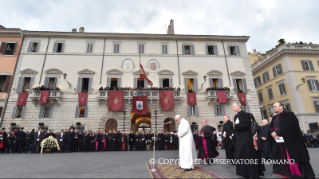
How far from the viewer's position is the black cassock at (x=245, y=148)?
14.6 ft

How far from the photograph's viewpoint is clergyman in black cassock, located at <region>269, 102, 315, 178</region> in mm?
4207

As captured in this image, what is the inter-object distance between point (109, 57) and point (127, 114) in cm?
820

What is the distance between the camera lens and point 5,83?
68.1ft

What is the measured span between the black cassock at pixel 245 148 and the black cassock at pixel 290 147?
0.67 m

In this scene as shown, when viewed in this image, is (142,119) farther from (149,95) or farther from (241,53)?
(241,53)

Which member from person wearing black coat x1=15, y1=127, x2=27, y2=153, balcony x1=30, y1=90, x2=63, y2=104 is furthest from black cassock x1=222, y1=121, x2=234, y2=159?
balcony x1=30, y1=90, x2=63, y2=104

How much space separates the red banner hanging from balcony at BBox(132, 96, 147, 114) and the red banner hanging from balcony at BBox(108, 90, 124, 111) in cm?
151

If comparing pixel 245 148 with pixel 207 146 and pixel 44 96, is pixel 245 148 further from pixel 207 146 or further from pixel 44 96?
pixel 44 96

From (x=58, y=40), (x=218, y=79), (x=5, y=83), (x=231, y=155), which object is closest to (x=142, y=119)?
(x=218, y=79)

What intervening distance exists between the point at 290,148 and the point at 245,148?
1.03 meters

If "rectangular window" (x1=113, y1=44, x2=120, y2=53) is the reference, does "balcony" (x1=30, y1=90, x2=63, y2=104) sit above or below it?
below

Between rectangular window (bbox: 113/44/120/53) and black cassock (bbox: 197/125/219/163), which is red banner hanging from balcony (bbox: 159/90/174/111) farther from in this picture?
black cassock (bbox: 197/125/219/163)

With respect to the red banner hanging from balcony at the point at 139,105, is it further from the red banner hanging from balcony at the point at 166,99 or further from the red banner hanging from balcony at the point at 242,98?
the red banner hanging from balcony at the point at 242,98

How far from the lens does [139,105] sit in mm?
19719
